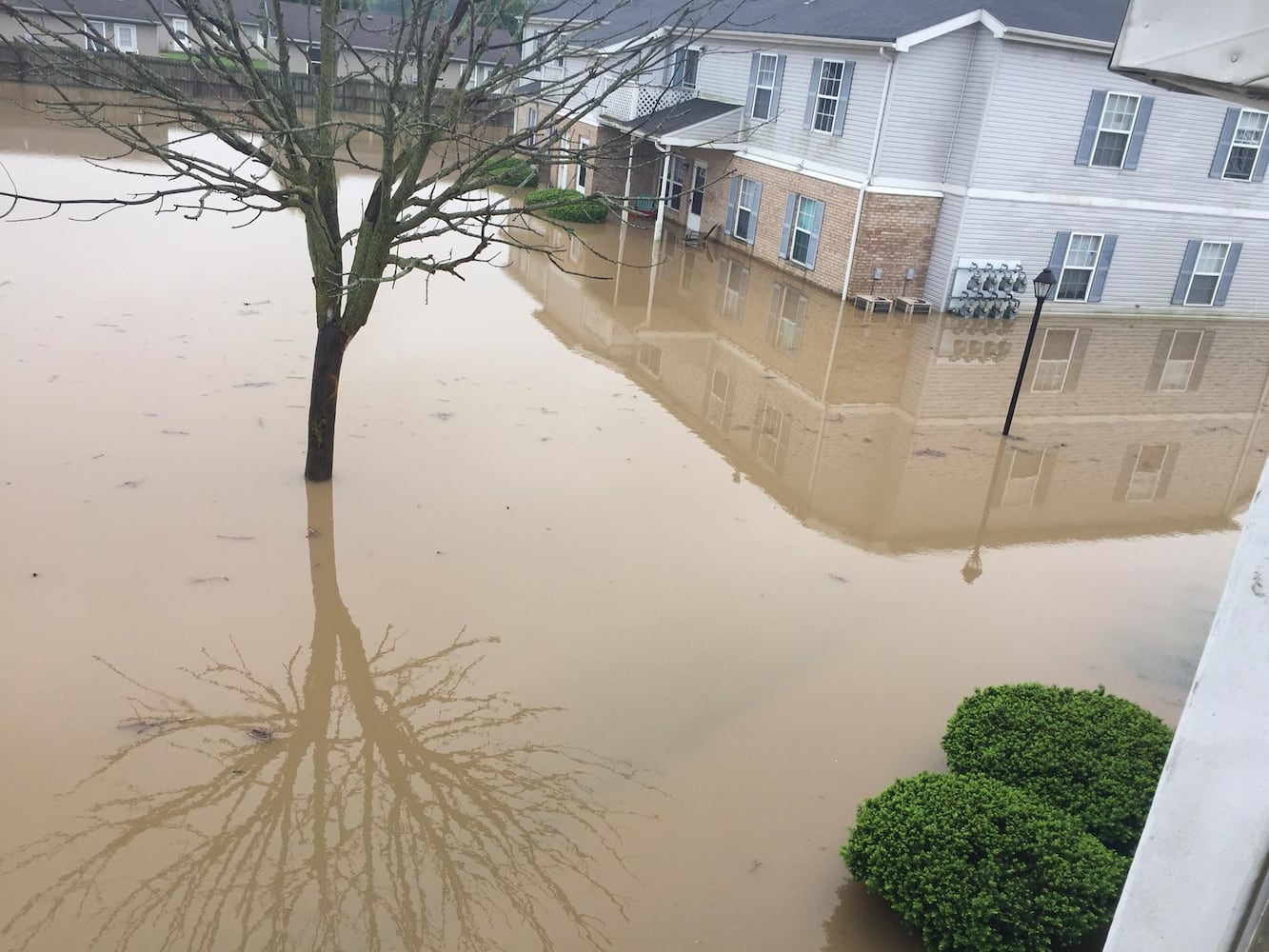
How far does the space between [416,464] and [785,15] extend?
17.0 m

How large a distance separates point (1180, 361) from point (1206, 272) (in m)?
4.92

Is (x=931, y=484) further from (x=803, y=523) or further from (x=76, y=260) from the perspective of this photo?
(x=76, y=260)

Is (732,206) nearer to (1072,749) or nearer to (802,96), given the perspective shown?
(802,96)

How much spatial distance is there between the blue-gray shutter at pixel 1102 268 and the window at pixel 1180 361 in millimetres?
1744

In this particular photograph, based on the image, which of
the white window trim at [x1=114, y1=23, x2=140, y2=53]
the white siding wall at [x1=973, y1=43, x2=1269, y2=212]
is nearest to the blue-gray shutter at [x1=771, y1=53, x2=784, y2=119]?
the white siding wall at [x1=973, y1=43, x2=1269, y2=212]

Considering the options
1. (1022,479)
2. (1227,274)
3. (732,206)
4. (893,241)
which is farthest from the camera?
(732,206)

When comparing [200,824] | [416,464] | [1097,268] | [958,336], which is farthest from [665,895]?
[1097,268]

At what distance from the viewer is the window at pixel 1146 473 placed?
491 inches

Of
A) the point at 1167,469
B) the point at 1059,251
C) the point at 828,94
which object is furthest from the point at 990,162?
the point at 1167,469

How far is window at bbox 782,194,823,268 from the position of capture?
2144 cm

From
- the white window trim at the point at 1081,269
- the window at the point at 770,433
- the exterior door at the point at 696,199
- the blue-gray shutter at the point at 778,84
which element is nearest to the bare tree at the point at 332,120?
the window at the point at 770,433

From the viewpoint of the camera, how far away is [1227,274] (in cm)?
2236

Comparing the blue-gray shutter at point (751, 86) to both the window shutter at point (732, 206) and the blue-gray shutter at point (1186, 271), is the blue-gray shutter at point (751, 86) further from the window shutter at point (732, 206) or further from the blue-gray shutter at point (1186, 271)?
the blue-gray shutter at point (1186, 271)

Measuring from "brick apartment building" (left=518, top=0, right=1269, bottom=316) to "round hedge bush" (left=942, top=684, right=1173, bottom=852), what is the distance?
13.1 meters
